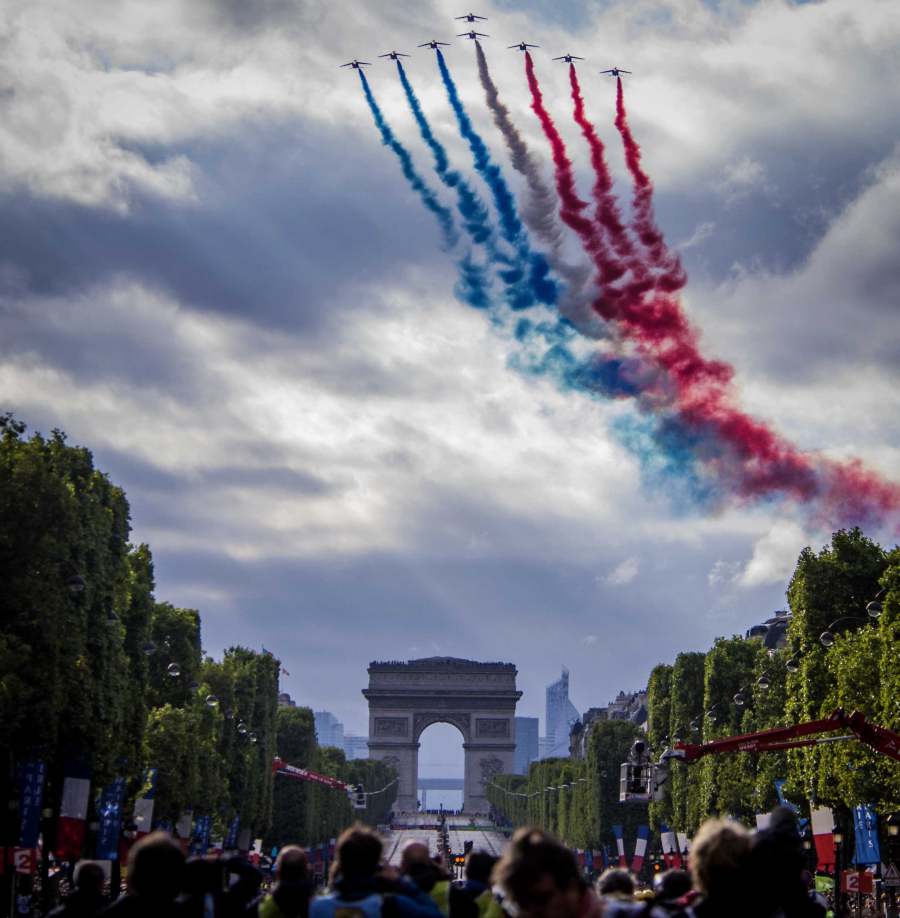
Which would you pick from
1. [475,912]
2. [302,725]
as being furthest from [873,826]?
[302,725]

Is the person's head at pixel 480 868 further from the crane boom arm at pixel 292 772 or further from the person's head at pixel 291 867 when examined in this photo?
the crane boom arm at pixel 292 772

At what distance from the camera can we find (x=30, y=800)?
1766 inches

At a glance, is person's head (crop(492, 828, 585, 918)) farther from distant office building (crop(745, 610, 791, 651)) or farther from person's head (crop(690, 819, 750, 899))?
distant office building (crop(745, 610, 791, 651))

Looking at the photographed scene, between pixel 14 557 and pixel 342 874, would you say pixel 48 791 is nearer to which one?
pixel 14 557

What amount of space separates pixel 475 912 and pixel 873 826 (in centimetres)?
3878

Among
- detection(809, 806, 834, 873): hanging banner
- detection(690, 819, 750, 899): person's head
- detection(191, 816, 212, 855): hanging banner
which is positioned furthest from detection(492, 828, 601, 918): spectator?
detection(191, 816, 212, 855): hanging banner

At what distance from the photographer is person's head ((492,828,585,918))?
809cm

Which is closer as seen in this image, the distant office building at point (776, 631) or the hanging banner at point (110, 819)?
the hanging banner at point (110, 819)

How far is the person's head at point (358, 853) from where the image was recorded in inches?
459

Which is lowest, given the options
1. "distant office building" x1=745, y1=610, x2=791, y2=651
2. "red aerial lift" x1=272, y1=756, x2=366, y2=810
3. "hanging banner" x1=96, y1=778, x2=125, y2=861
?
"hanging banner" x1=96, y1=778, x2=125, y2=861

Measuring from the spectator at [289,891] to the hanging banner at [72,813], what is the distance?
120 feet

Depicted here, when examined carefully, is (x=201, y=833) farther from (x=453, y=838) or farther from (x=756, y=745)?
(x=453, y=838)

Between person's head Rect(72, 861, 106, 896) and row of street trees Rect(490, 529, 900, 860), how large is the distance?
3838cm

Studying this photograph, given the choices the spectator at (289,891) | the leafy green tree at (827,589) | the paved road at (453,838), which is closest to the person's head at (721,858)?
the spectator at (289,891)
